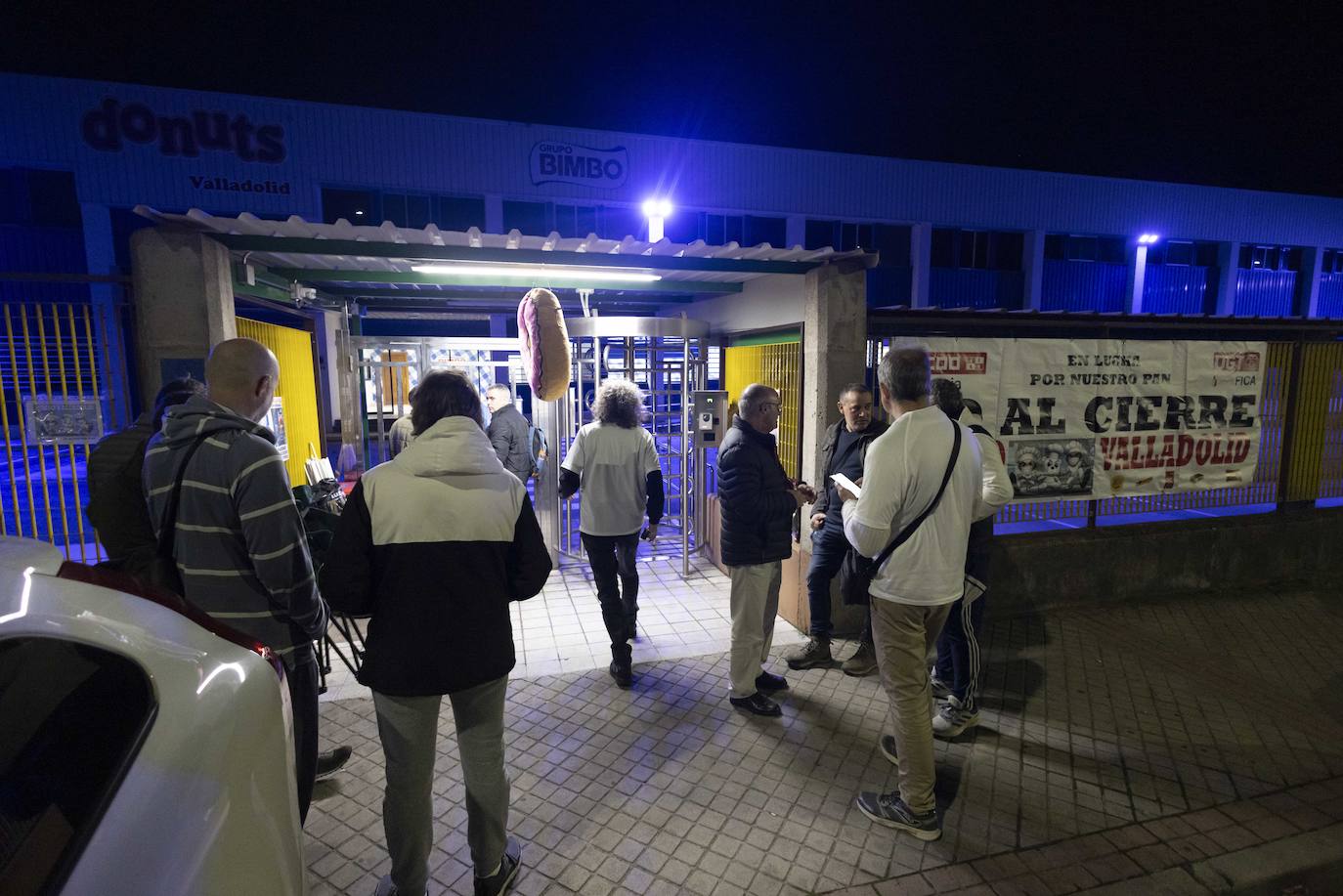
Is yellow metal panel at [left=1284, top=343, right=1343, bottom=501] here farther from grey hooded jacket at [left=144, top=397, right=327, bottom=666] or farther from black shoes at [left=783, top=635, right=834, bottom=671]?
grey hooded jacket at [left=144, top=397, right=327, bottom=666]

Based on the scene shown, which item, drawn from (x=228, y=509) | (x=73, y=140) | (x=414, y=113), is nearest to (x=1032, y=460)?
(x=228, y=509)

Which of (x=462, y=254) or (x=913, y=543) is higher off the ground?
(x=462, y=254)

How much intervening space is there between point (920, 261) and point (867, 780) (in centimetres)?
2219

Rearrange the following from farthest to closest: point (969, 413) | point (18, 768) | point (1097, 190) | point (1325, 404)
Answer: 1. point (1097, 190)
2. point (1325, 404)
3. point (969, 413)
4. point (18, 768)

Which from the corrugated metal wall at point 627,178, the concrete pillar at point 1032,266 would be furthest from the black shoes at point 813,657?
the concrete pillar at point 1032,266

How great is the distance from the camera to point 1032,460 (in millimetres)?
5594

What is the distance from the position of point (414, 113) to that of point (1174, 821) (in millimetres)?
20945

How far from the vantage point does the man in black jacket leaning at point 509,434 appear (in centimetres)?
634

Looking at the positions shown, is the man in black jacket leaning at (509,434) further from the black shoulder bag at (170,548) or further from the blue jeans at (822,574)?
the black shoulder bag at (170,548)

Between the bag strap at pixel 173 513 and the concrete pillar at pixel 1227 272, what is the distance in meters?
33.2

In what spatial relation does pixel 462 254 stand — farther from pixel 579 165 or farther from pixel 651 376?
pixel 579 165

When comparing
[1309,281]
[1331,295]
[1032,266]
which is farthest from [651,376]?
[1331,295]

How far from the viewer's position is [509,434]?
6352 millimetres

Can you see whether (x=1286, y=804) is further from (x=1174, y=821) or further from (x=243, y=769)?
(x=243, y=769)
